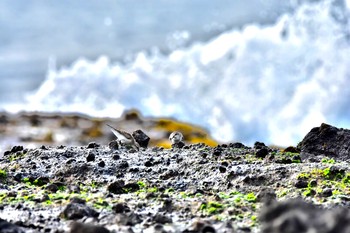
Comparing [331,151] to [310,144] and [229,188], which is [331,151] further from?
[229,188]

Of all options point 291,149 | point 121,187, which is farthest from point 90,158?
point 291,149

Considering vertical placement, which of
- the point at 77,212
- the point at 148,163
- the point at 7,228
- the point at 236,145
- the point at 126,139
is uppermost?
the point at 126,139

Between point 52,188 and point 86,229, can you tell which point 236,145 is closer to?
point 52,188

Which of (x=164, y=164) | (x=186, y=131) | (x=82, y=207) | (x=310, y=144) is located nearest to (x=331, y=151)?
(x=310, y=144)

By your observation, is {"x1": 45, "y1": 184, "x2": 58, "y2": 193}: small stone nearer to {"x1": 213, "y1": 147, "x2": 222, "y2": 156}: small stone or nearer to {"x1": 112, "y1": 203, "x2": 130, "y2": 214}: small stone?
{"x1": 112, "y1": 203, "x2": 130, "y2": 214}: small stone

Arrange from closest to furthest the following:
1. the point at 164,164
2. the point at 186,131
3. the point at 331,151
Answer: the point at 164,164, the point at 331,151, the point at 186,131

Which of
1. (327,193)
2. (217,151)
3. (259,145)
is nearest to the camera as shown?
(327,193)

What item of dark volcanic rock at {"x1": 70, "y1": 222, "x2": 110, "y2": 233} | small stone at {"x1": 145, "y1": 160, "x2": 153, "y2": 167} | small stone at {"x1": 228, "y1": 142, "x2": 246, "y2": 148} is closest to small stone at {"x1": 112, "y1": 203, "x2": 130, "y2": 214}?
dark volcanic rock at {"x1": 70, "y1": 222, "x2": 110, "y2": 233}
